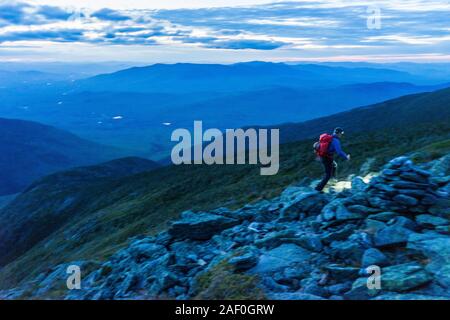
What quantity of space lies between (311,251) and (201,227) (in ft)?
21.3

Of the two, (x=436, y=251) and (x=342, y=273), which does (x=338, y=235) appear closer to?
(x=342, y=273)

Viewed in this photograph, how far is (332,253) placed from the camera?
568 inches

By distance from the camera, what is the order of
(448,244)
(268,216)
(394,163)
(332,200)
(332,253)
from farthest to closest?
(268,216) < (332,200) < (394,163) < (332,253) < (448,244)

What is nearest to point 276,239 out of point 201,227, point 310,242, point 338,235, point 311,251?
point 310,242

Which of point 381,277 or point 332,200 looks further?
point 332,200

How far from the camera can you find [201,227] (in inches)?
787

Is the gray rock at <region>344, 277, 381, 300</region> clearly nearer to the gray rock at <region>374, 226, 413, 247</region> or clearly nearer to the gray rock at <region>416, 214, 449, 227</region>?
the gray rock at <region>374, 226, 413, 247</region>

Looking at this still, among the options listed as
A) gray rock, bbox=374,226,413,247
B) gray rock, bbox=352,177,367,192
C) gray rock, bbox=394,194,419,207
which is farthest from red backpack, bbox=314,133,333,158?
gray rock, bbox=374,226,413,247

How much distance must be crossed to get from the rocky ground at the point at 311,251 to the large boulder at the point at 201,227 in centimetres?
5

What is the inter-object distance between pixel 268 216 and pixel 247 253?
476 cm

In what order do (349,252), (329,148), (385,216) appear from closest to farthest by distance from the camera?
(349,252) < (385,216) < (329,148)

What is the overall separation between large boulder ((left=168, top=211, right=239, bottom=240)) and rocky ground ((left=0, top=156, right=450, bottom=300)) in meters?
0.05
